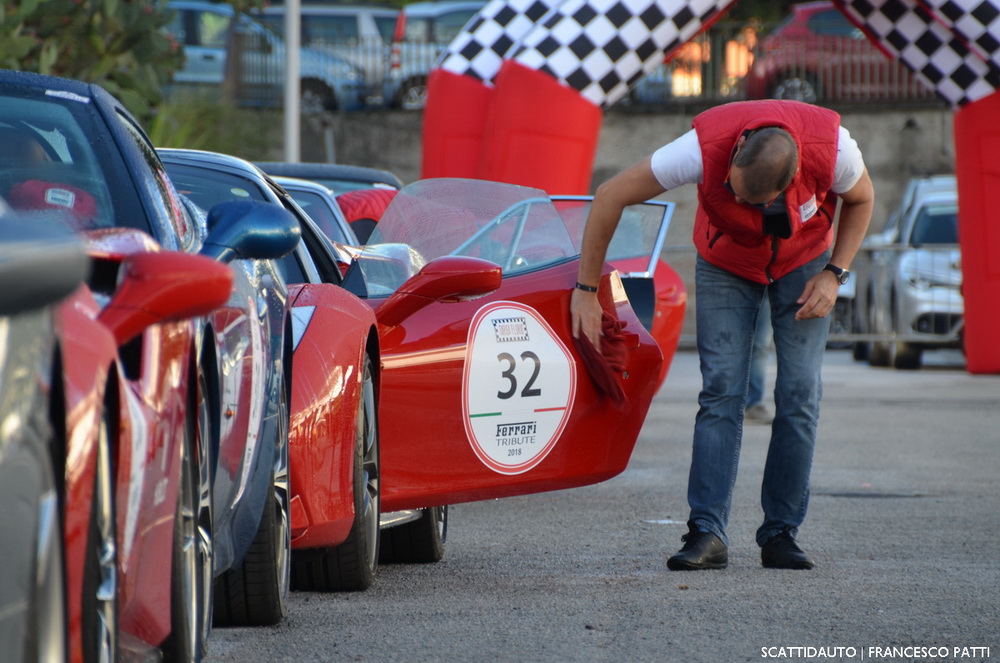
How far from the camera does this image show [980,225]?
496 inches

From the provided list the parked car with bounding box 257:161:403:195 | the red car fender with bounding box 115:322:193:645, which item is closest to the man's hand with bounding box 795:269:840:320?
the red car fender with bounding box 115:322:193:645

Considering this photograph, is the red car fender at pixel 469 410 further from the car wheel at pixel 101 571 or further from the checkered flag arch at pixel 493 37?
the checkered flag arch at pixel 493 37

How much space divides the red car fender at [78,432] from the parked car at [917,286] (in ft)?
51.2

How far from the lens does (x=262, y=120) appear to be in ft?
76.8

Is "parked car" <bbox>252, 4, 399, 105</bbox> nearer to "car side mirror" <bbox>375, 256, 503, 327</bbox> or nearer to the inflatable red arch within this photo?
the inflatable red arch

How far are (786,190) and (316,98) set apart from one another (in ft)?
63.7

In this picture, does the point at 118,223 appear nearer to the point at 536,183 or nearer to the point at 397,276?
the point at 397,276

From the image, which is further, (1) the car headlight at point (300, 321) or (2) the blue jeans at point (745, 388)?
(2) the blue jeans at point (745, 388)

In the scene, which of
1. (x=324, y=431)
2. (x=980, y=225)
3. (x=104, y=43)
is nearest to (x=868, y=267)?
(x=980, y=225)

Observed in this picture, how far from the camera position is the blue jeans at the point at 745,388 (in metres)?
5.77

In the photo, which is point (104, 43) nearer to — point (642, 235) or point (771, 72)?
point (642, 235)

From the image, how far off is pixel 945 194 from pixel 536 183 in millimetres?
7636

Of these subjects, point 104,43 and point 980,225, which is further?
point 104,43

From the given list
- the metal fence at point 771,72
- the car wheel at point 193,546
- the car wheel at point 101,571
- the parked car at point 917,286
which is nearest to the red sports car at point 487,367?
the car wheel at point 193,546
